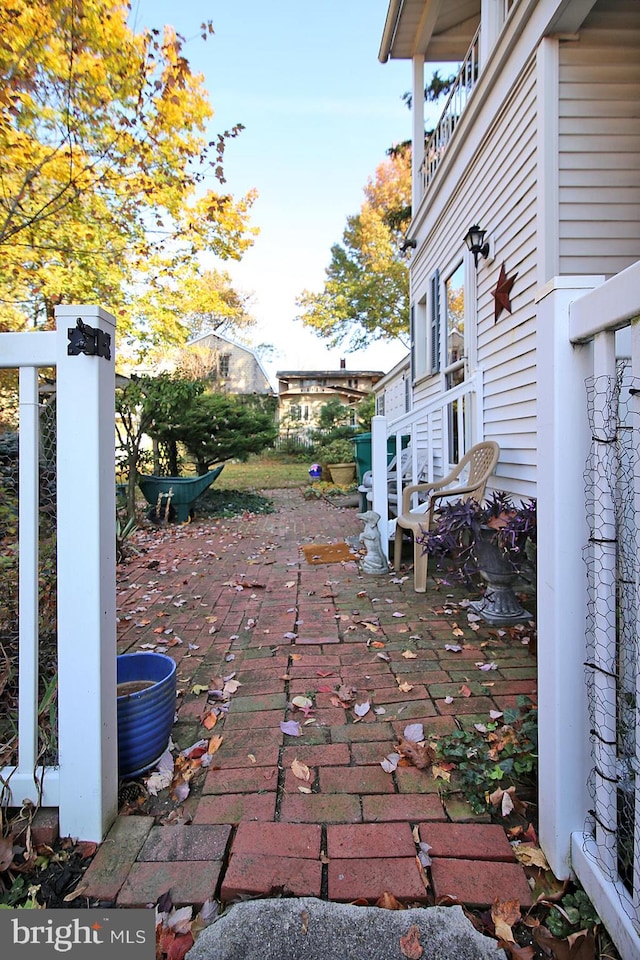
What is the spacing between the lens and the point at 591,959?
3.53ft

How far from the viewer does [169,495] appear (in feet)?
22.7

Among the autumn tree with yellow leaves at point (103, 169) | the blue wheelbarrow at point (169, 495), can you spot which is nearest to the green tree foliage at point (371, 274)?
the autumn tree with yellow leaves at point (103, 169)

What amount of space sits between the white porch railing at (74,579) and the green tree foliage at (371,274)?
18.5m

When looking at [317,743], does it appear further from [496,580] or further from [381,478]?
[381,478]

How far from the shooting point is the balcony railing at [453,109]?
4.80m

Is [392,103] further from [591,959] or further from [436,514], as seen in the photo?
[591,959]

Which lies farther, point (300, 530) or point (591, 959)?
point (300, 530)

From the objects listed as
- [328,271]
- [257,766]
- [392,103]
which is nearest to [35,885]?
[257,766]

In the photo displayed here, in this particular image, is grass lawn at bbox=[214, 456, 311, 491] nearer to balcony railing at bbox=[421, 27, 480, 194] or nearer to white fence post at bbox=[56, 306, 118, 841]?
balcony railing at bbox=[421, 27, 480, 194]

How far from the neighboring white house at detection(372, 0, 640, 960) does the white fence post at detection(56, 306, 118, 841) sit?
1203mm

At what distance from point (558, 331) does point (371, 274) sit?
1938 centimetres

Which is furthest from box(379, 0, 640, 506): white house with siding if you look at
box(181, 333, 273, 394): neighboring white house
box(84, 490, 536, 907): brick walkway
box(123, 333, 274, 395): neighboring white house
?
box(181, 333, 273, 394): neighboring white house

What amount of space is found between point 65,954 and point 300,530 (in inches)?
213

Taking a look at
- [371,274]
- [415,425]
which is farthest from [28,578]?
[371,274]
